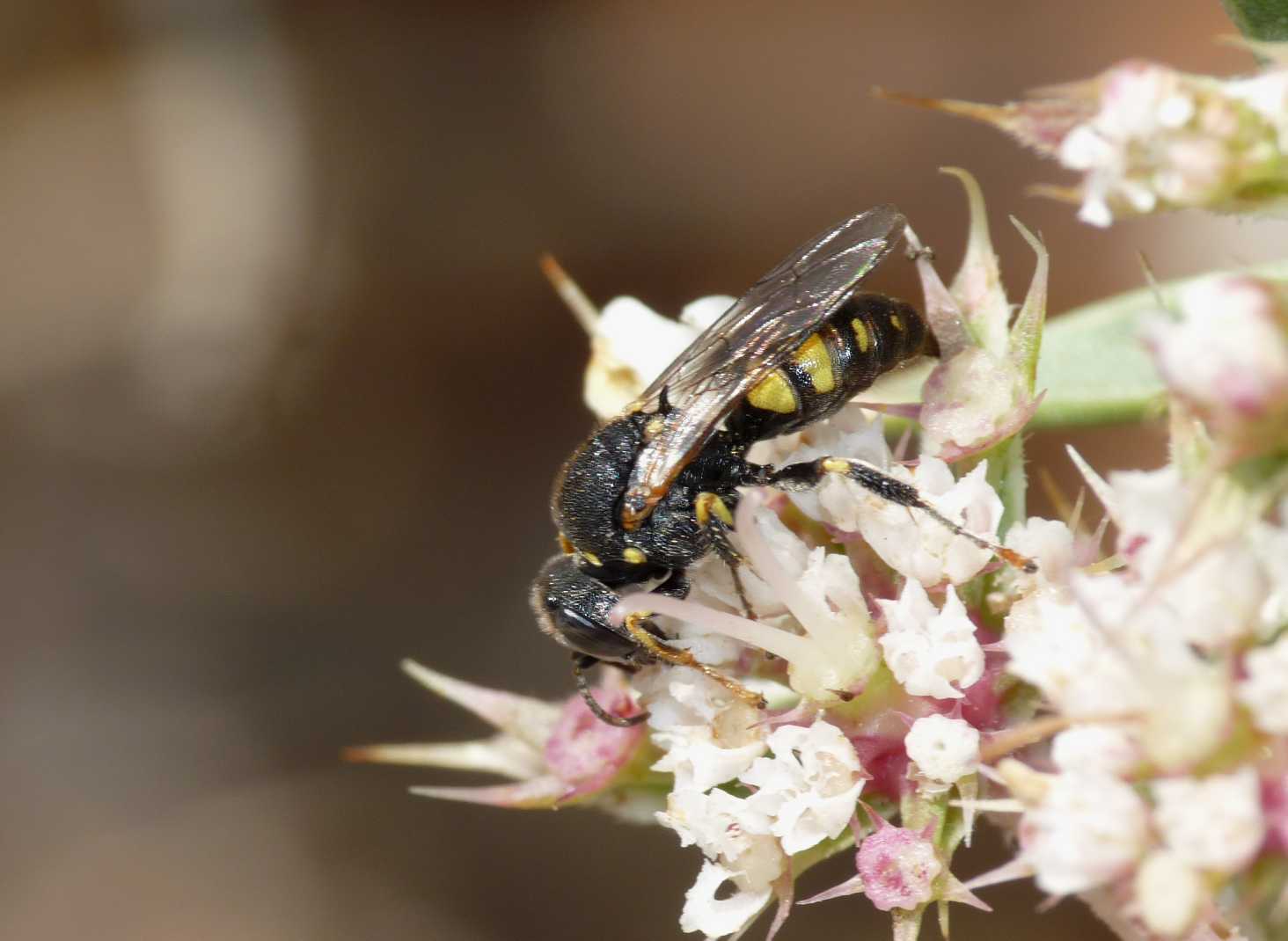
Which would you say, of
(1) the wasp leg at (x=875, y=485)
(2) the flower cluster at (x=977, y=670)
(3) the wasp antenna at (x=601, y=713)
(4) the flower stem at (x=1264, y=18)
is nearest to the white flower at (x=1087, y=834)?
(2) the flower cluster at (x=977, y=670)

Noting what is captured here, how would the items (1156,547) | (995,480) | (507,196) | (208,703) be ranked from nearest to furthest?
(1156,547) → (995,480) → (208,703) → (507,196)

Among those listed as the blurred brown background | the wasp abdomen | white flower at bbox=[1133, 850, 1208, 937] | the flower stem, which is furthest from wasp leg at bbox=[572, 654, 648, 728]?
the blurred brown background

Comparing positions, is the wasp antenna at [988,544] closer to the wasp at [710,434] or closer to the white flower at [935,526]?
the white flower at [935,526]

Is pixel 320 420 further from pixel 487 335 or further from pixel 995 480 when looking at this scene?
pixel 995 480

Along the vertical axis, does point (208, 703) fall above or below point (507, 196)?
below

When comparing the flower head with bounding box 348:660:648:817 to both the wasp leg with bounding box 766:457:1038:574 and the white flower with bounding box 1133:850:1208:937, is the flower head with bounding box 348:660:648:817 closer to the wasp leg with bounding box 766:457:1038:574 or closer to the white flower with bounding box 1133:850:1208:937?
the wasp leg with bounding box 766:457:1038:574

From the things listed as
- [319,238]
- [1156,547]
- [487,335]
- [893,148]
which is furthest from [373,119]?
[1156,547]
